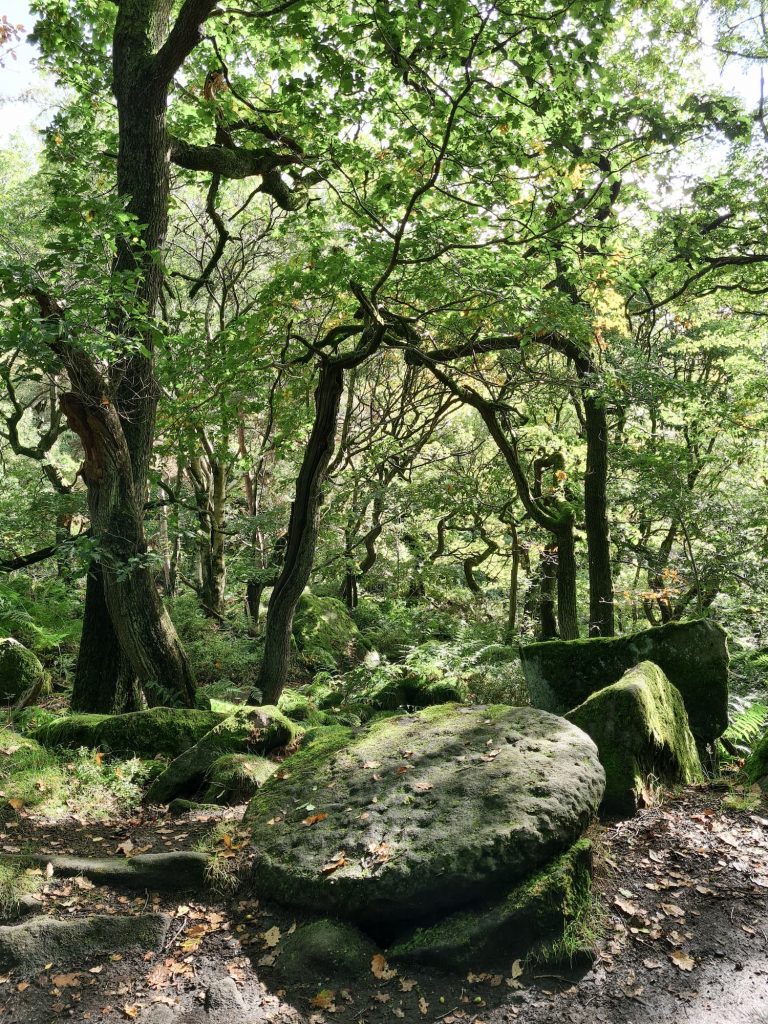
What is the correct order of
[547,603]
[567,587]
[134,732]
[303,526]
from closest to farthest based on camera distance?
1. [134,732]
2. [303,526]
3. [567,587]
4. [547,603]

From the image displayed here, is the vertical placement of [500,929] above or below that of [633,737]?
below

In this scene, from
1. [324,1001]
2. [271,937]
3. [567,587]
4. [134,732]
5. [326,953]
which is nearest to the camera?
[324,1001]

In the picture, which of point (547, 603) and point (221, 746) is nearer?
point (221, 746)

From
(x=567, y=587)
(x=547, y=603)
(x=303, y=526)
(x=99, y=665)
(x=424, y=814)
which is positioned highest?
(x=303, y=526)

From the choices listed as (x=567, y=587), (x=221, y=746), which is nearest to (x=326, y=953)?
(x=221, y=746)

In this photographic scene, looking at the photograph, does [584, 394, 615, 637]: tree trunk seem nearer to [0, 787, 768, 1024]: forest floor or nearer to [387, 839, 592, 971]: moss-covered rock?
[0, 787, 768, 1024]: forest floor

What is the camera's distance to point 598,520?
10047 mm

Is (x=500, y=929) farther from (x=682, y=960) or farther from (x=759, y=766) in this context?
(x=759, y=766)

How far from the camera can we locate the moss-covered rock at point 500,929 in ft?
11.3

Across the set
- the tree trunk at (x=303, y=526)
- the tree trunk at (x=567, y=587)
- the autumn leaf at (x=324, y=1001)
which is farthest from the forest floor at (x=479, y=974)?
the tree trunk at (x=567, y=587)

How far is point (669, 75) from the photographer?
9891mm

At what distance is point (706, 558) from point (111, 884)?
10.7 metres

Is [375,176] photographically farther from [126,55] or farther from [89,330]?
[89,330]

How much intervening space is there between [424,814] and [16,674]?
6537mm
